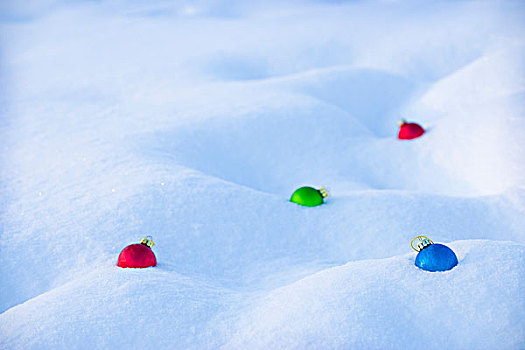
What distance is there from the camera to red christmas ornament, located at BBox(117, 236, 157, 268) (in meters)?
1.56

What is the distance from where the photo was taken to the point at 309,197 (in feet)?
6.98

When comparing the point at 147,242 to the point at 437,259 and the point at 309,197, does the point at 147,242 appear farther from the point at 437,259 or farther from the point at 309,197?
the point at 437,259

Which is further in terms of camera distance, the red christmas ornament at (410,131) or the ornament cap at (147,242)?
the red christmas ornament at (410,131)

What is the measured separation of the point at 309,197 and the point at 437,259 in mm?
832

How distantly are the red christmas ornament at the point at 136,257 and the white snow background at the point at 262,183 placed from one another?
5 cm

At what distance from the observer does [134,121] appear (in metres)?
2.72

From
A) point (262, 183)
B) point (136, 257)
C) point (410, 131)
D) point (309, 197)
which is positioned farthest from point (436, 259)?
point (410, 131)

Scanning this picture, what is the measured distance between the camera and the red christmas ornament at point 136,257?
156 cm

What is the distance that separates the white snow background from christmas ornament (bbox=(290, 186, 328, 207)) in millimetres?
42

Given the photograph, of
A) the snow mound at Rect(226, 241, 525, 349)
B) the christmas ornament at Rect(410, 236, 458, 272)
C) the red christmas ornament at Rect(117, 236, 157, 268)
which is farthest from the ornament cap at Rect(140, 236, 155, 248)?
the christmas ornament at Rect(410, 236, 458, 272)

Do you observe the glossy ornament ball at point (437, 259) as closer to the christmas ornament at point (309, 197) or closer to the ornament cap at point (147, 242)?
the christmas ornament at point (309, 197)

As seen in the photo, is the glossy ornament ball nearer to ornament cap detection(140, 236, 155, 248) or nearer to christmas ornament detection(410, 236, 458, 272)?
christmas ornament detection(410, 236, 458, 272)

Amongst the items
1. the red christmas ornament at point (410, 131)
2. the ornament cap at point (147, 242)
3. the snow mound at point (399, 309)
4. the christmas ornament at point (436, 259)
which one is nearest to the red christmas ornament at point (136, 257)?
the ornament cap at point (147, 242)

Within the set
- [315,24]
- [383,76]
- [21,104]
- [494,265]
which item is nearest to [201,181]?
[494,265]
